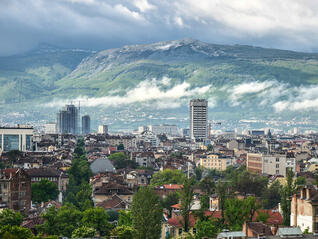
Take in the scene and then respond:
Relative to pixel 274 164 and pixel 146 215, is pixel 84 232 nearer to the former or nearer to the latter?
pixel 146 215

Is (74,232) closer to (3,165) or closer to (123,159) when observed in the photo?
(3,165)

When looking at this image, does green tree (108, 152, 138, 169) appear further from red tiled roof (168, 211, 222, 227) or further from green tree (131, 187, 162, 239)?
green tree (131, 187, 162, 239)

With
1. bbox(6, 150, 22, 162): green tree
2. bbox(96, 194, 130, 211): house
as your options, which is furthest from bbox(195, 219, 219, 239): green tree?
bbox(6, 150, 22, 162): green tree

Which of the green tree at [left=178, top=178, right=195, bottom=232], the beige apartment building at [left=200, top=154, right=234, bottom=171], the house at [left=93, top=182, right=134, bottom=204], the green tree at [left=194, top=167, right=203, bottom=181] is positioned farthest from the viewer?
the beige apartment building at [left=200, top=154, right=234, bottom=171]

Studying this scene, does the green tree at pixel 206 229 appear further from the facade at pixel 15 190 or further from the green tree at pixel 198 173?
the green tree at pixel 198 173

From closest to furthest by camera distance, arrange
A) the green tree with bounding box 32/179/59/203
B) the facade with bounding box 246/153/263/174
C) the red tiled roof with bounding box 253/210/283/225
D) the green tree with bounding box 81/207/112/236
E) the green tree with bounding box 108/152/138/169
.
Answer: the red tiled roof with bounding box 253/210/283/225 < the green tree with bounding box 81/207/112/236 < the green tree with bounding box 32/179/59/203 < the facade with bounding box 246/153/263/174 < the green tree with bounding box 108/152/138/169

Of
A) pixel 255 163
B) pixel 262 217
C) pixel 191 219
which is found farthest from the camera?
pixel 255 163

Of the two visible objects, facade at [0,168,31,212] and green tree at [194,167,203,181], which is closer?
facade at [0,168,31,212]

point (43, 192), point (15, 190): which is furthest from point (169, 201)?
point (43, 192)
